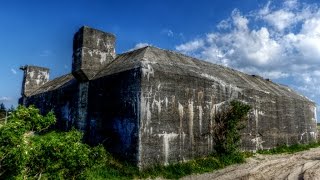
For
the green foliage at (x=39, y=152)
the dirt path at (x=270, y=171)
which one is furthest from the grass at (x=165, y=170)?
the green foliage at (x=39, y=152)

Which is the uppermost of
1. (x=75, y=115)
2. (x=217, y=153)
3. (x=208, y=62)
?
(x=208, y=62)

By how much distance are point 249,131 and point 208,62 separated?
14.7ft

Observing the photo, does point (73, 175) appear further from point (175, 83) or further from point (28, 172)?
point (175, 83)

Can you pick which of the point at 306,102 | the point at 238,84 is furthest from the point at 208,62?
the point at 306,102

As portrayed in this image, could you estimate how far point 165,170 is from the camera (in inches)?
476

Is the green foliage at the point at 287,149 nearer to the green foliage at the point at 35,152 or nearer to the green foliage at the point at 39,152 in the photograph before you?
the green foliage at the point at 39,152

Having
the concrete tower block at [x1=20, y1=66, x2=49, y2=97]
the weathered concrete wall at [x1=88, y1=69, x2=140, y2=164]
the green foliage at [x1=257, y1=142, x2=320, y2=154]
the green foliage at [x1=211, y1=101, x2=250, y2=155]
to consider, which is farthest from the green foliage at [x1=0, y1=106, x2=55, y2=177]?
the concrete tower block at [x1=20, y1=66, x2=49, y2=97]

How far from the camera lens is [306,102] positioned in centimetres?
2448

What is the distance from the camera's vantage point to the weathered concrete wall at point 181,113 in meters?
12.3

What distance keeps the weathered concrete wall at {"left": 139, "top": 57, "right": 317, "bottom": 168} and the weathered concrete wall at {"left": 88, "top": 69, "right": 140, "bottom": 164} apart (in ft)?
1.13

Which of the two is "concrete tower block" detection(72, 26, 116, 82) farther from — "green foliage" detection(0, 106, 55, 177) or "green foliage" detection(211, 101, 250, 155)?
"green foliage" detection(0, 106, 55, 177)

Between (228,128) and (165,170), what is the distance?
14.3ft

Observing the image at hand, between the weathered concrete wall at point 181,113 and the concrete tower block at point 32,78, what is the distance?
49.0 feet

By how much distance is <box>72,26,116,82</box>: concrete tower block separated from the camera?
14398 mm
